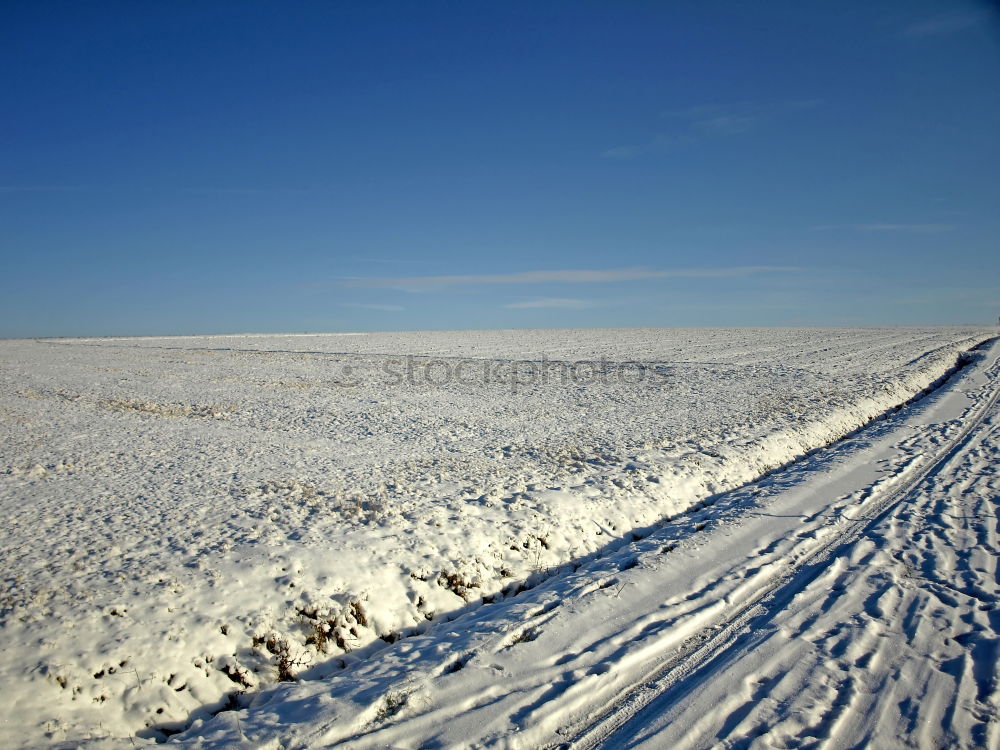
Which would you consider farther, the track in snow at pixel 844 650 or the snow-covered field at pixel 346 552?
the snow-covered field at pixel 346 552

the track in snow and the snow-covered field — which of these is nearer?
the track in snow

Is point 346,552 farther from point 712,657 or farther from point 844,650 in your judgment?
point 844,650

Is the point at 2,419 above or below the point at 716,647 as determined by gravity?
above

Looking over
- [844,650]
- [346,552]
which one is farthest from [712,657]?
[346,552]

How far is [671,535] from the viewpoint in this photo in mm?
7902

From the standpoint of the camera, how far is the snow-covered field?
4.56 metres

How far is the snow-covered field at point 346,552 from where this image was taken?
4562 millimetres

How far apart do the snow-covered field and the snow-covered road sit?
0.04m

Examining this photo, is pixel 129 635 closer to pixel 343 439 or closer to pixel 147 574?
pixel 147 574

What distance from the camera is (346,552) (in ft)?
22.6

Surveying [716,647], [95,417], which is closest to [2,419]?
[95,417]

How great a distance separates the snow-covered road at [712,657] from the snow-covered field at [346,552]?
39 mm

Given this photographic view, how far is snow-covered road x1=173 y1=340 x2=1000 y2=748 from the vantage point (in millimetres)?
4027

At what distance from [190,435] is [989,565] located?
48.6ft
